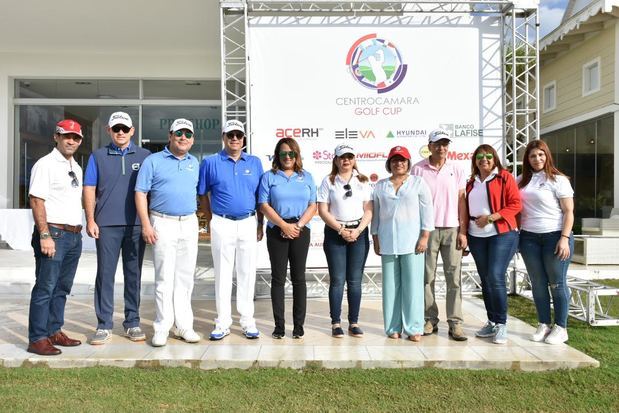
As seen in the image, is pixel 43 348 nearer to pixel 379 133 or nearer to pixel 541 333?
pixel 541 333

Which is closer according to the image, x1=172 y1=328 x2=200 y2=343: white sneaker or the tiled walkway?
the tiled walkway

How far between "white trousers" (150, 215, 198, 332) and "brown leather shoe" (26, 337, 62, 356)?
745 mm

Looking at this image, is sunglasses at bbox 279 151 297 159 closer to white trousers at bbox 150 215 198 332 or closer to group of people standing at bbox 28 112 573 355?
group of people standing at bbox 28 112 573 355

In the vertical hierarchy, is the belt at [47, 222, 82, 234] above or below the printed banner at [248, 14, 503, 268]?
below

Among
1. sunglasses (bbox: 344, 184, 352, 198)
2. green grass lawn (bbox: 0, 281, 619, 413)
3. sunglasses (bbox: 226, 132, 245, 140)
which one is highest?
sunglasses (bbox: 226, 132, 245, 140)

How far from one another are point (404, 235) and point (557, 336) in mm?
1511

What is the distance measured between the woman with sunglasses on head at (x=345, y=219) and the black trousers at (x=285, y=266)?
23 cm

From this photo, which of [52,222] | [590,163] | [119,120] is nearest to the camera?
[52,222]

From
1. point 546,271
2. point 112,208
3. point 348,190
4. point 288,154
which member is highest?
point 288,154

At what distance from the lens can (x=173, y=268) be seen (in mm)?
4238

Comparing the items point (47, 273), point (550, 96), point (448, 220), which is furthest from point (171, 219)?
point (550, 96)

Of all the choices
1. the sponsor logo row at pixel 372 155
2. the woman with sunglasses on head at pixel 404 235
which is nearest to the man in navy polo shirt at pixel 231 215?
the woman with sunglasses on head at pixel 404 235

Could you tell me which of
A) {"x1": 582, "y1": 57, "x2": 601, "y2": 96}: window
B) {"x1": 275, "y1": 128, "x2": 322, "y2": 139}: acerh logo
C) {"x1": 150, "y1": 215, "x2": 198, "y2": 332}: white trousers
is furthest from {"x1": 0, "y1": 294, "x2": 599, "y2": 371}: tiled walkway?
{"x1": 582, "y1": 57, "x2": 601, "y2": 96}: window

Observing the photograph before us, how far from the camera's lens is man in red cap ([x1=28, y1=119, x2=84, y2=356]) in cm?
379
